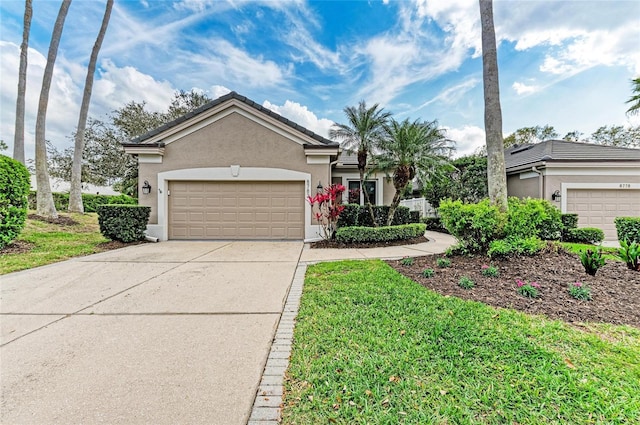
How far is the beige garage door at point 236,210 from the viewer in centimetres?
995

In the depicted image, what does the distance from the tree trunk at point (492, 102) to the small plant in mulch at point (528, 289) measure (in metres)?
2.27

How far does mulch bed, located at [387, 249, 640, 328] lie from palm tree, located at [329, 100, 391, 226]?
5.12m

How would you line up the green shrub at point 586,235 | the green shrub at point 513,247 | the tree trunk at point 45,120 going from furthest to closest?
the tree trunk at point 45,120 → the green shrub at point 586,235 → the green shrub at point 513,247

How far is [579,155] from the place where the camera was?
11.6 metres

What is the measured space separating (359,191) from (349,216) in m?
5.10

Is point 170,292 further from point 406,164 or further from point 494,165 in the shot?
point 406,164

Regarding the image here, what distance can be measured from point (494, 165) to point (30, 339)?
789cm

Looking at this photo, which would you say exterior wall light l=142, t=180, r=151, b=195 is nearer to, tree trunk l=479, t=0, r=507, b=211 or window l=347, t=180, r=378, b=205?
window l=347, t=180, r=378, b=205

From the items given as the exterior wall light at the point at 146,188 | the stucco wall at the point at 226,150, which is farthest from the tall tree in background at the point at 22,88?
the exterior wall light at the point at 146,188

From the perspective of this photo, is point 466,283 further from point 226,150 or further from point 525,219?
point 226,150

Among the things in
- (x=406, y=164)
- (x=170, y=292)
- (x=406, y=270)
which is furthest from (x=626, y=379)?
(x=406, y=164)

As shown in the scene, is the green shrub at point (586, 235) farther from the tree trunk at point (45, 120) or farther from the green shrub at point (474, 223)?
the tree trunk at point (45, 120)

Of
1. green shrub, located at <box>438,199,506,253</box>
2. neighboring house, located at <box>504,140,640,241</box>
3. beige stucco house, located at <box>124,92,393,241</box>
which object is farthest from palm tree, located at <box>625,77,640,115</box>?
beige stucco house, located at <box>124,92,393,241</box>

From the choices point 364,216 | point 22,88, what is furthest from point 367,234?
point 22,88
